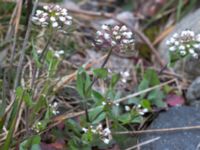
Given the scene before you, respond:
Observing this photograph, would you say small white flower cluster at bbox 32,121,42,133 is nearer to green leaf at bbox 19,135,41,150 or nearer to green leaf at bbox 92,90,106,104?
green leaf at bbox 19,135,41,150

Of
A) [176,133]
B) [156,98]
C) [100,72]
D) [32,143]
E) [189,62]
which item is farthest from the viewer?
[189,62]

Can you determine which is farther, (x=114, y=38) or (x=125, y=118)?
(x=125, y=118)

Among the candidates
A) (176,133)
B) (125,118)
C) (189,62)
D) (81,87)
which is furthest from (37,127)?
(189,62)

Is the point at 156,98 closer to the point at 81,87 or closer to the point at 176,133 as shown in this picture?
the point at 176,133

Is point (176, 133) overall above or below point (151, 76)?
below

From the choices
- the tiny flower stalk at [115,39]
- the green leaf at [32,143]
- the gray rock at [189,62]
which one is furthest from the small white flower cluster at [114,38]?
the gray rock at [189,62]

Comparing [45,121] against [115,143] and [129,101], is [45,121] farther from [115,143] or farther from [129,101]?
[129,101]

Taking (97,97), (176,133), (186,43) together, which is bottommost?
(176,133)
